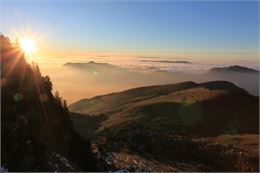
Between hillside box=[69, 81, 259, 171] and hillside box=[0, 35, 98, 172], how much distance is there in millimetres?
3426

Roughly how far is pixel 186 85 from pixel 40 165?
98.6 metres

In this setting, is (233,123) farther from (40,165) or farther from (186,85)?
(186,85)

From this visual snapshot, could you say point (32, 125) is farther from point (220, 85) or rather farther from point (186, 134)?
point (220, 85)

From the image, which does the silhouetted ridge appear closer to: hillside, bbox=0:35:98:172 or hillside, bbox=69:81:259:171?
hillside, bbox=69:81:259:171

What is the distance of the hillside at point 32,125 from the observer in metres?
15.0

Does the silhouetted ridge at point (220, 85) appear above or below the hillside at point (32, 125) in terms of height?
below

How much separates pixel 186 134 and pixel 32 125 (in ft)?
96.9

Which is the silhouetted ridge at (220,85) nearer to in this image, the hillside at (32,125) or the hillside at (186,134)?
the hillside at (186,134)

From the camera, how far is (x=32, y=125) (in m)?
17.3

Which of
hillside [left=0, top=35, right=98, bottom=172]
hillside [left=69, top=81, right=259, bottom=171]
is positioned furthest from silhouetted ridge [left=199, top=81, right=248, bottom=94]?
hillside [left=0, top=35, right=98, bottom=172]

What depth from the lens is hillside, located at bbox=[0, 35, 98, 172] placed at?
1504 cm

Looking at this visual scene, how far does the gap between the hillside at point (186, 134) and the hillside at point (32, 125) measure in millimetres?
3426

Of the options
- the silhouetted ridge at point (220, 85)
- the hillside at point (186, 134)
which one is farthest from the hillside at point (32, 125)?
the silhouetted ridge at point (220, 85)

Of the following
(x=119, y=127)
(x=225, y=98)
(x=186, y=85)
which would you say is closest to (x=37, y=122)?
(x=119, y=127)
